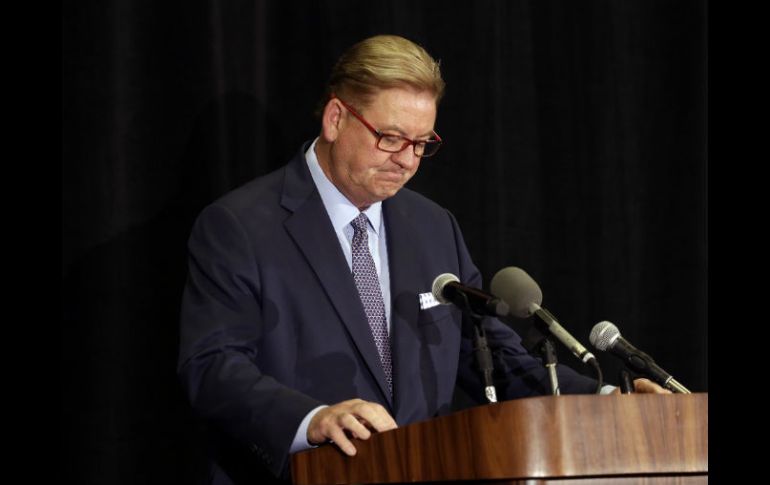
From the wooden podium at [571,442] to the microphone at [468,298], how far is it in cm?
31

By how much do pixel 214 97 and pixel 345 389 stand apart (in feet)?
3.77

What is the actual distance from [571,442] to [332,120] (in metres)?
1.38

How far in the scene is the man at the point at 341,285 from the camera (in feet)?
7.98

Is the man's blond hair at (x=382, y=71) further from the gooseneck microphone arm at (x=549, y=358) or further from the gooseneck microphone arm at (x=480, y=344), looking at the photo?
the gooseneck microphone arm at (x=549, y=358)

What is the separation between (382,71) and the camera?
2.70 m

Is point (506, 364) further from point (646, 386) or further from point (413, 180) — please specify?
point (413, 180)

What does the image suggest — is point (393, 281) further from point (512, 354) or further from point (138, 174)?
point (138, 174)

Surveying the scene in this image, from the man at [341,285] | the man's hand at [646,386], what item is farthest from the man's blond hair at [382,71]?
the man's hand at [646,386]

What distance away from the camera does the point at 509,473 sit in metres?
1.66

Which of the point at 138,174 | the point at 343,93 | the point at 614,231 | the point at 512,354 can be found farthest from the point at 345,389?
the point at 614,231

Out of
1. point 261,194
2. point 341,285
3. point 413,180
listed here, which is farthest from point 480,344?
point 413,180

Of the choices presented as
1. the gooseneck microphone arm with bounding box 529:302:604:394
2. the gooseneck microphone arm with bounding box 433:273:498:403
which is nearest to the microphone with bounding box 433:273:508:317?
the gooseneck microphone arm with bounding box 433:273:498:403

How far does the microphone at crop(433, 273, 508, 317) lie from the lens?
198cm

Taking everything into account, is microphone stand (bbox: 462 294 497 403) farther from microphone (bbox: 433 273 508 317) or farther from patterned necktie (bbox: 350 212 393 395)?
patterned necktie (bbox: 350 212 393 395)
